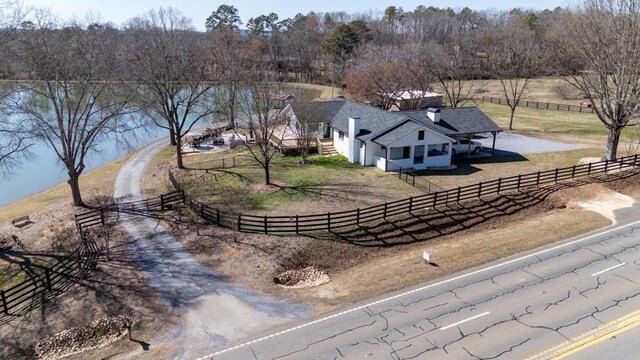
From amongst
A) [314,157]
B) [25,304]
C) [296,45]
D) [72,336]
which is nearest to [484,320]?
[72,336]

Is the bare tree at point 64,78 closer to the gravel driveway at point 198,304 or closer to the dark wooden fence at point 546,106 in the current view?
the gravel driveway at point 198,304

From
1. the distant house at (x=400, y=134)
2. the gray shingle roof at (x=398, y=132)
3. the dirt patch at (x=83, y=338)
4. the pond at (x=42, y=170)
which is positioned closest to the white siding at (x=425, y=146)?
the distant house at (x=400, y=134)

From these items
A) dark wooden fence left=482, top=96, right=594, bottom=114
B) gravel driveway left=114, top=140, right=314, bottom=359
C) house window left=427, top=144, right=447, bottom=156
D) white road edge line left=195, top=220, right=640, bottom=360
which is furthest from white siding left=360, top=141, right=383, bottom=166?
dark wooden fence left=482, top=96, right=594, bottom=114

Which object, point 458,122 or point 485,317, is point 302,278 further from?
point 458,122

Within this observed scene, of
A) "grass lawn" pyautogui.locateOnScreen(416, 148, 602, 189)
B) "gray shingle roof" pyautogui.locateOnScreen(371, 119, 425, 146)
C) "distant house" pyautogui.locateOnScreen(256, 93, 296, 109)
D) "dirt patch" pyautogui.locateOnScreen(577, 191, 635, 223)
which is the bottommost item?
"dirt patch" pyautogui.locateOnScreen(577, 191, 635, 223)

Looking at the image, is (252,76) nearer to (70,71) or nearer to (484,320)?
(70,71)

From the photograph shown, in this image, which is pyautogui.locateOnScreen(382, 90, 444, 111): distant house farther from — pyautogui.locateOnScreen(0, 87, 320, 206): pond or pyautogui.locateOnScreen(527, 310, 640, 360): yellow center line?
pyautogui.locateOnScreen(527, 310, 640, 360): yellow center line

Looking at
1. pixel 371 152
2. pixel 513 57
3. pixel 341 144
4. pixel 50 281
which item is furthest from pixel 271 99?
pixel 513 57
